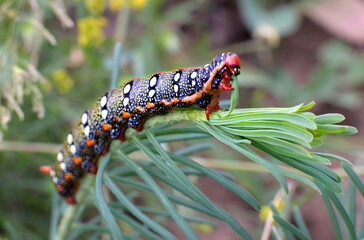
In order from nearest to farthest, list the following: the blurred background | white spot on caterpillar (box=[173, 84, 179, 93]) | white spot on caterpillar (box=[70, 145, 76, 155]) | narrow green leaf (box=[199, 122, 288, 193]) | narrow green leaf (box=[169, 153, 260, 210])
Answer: narrow green leaf (box=[199, 122, 288, 193]), narrow green leaf (box=[169, 153, 260, 210]), white spot on caterpillar (box=[173, 84, 179, 93]), white spot on caterpillar (box=[70, 145, 76, 155]), the blurred background

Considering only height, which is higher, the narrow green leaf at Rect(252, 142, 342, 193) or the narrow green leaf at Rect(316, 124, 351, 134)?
the narrow green leaf at Rect(316, 124, 351, 134)

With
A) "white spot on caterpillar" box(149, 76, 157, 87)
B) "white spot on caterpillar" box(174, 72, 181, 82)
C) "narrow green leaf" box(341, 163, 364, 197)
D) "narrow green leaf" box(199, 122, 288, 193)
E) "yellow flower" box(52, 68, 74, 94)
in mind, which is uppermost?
"yellow flower" box(52, 68, 74, 94)

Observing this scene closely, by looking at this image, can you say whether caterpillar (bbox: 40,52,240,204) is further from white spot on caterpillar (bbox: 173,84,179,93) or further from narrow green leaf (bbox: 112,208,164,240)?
narrow green leaf (bbox: 112,208,164,240)

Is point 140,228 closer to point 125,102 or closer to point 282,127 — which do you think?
point 125,102

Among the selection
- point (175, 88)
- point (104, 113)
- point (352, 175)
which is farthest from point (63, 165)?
point (352, 175)

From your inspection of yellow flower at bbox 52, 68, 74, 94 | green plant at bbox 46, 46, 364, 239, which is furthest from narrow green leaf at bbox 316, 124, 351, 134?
yellow flower at bbox 52, 68, 74, 94

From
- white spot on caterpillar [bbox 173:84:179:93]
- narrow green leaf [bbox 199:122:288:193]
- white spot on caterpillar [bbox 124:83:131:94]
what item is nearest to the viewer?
narrow green leaf [bbox 199:122:288:193]
